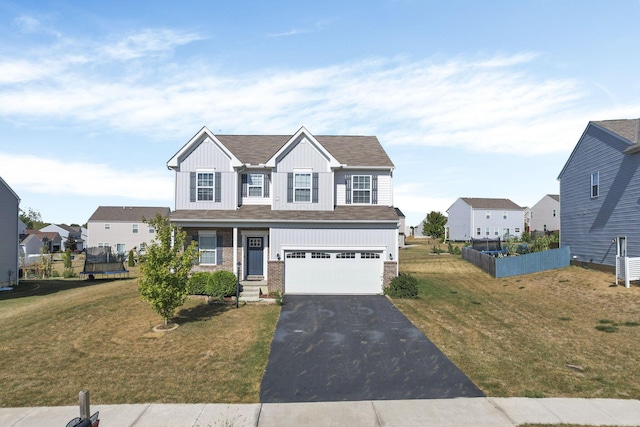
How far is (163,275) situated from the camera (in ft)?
49.1

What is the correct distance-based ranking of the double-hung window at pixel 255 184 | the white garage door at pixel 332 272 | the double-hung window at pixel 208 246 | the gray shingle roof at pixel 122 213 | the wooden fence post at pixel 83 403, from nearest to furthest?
1. the wooden fence post at pixel 83 403
2. the white garage door at pixel 332 272
3. the double-hung window at pixel 208 246
4. the double-hung window at pixel 255 184
5. the gray shingle roof at pixel 122 213

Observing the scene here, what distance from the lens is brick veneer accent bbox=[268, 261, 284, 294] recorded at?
72.5 feet

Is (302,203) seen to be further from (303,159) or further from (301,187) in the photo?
(303,159)

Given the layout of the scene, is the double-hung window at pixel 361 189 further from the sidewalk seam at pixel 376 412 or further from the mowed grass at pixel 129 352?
the sidewalk seam at pixel 376 412

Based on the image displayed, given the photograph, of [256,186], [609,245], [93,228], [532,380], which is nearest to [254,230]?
[256,186]

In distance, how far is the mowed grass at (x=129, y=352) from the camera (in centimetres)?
984

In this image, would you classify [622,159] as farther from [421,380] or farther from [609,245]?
[421,380]

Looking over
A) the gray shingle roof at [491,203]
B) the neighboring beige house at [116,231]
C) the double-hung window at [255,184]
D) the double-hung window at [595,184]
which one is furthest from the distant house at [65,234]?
the double-hung window at [595,184]

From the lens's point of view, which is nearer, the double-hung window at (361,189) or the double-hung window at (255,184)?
the double-hung window at (361,189)

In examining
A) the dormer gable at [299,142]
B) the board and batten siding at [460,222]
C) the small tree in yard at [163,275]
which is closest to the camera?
the small tree in yard at [163,275]

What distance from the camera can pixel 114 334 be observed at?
14.8 metres

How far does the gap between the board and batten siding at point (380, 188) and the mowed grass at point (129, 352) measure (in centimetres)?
834

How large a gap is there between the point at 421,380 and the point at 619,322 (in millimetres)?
11273

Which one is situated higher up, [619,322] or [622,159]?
[622,159]
